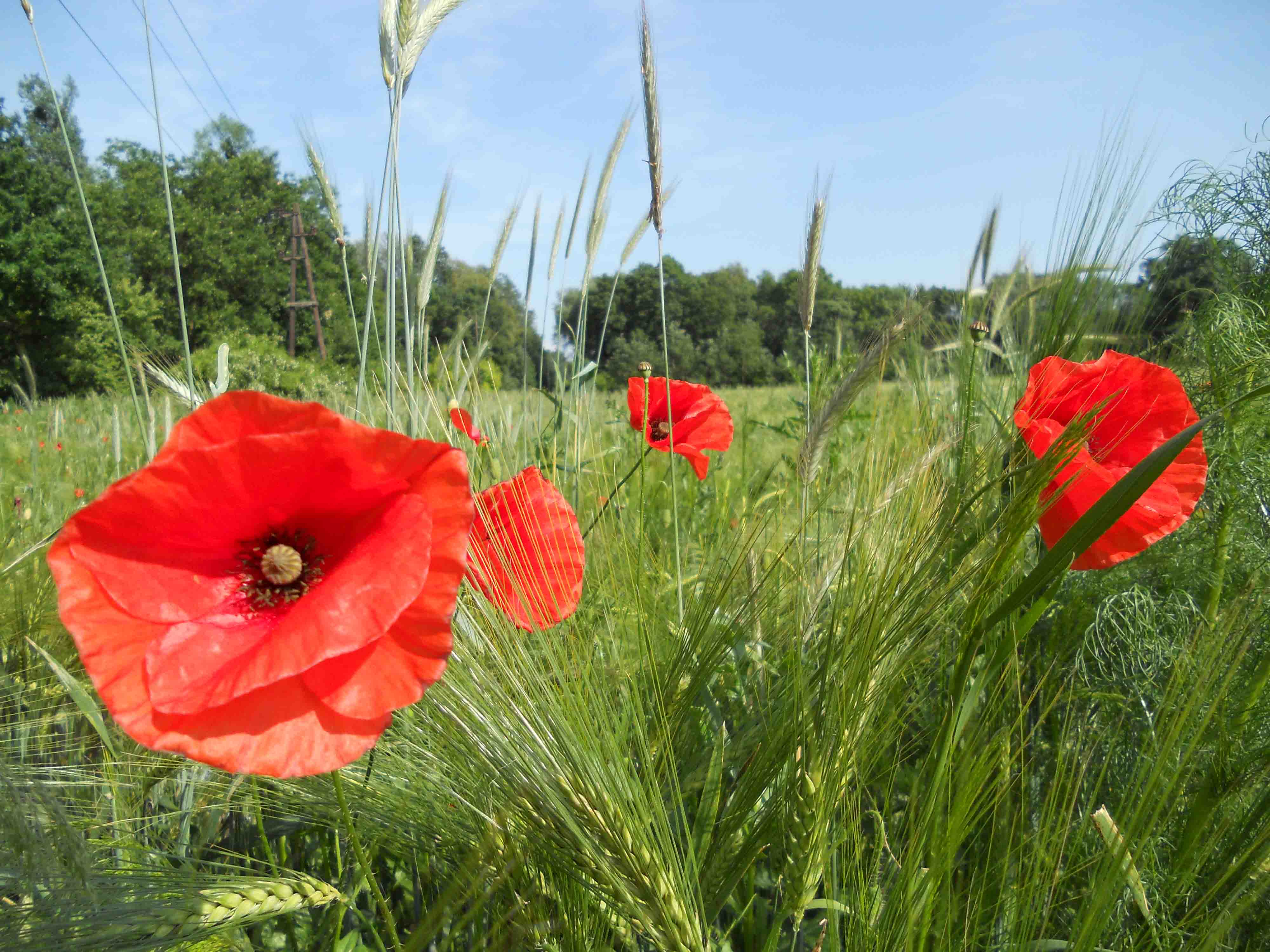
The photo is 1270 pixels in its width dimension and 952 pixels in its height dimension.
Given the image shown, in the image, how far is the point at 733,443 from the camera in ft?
16.5

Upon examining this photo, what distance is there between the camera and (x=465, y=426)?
3.39 ft

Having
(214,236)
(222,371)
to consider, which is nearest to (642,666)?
(222,371)

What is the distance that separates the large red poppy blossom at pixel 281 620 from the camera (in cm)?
52

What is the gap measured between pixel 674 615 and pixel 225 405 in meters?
0.80

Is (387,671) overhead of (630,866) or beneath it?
overhead

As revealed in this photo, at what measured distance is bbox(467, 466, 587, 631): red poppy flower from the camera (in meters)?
0.73

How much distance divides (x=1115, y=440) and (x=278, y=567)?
0.99 m

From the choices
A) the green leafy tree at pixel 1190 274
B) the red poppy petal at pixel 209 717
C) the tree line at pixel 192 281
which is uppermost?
the tree line at pixel 192 281

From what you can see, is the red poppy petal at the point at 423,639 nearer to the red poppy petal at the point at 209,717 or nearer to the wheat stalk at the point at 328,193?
the red poppy petal at the point at 209,717

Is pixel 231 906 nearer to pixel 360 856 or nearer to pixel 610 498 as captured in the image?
pixel 360 856

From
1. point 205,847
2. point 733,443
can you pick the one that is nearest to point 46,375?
point 733,443

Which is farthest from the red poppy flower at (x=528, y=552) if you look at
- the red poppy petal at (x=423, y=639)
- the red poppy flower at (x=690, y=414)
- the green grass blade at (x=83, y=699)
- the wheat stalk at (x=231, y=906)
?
the red poppy flower at (x=690, y=414)

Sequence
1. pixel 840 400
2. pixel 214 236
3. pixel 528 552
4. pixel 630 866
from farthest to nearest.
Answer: pixel 214 236 < pixel 840 400 < pixel 528 552 < pixel 630 866

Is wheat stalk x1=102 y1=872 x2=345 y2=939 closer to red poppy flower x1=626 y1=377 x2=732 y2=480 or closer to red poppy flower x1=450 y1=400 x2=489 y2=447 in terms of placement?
red poppy flower x1=450 y1=400 x2=489 y2=447
